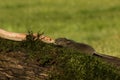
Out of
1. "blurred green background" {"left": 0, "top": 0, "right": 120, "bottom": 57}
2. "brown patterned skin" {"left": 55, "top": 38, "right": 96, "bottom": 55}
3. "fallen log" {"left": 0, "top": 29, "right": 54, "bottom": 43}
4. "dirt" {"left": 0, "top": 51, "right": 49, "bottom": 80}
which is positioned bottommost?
"dirt" {"left": 0, "top": 51, "right": 49, "bottom": 80}

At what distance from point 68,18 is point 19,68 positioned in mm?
15006

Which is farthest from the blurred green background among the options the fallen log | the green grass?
the green grass

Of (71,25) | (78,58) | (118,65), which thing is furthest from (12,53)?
(71,25)

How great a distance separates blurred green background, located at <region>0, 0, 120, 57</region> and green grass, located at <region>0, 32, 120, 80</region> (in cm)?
664

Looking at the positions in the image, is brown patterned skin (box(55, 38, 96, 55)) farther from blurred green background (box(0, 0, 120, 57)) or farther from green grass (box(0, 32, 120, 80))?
blurred green background (box(0, 0, 120, 57))

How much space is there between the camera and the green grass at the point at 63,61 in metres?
5.71

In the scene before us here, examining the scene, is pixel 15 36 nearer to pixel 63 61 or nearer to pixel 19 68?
pixel 63 61

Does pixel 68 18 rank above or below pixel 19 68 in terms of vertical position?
above

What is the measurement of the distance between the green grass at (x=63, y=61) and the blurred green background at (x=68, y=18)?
21.8 ft

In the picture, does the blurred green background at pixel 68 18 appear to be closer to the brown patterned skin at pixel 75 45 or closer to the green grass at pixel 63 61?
the brown patterned skin at pixel 75 45

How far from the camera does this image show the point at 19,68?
562 cm

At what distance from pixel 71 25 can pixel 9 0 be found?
24.1 feet

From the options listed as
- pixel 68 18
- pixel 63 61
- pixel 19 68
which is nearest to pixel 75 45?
pixel 63 61

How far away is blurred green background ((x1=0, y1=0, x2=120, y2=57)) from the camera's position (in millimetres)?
16109
